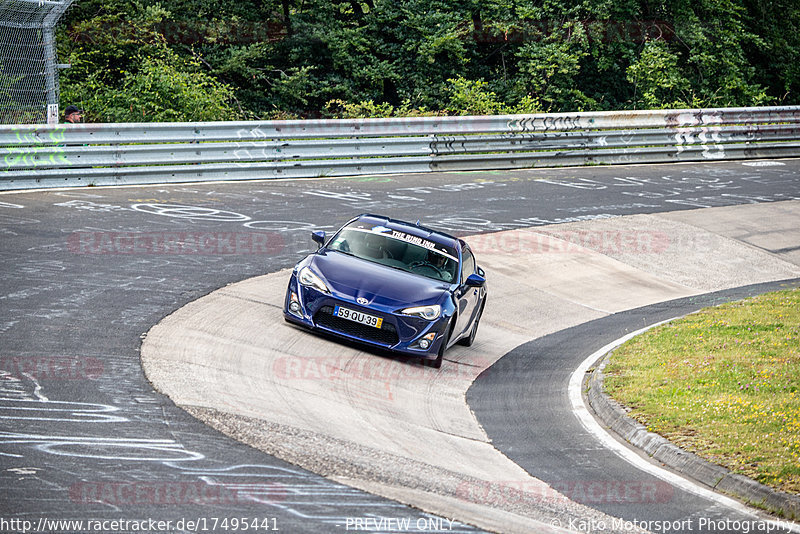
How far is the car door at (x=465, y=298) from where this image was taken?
1135 centimetres

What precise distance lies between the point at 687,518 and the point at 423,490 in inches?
76.1

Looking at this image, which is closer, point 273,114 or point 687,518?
point 687,518

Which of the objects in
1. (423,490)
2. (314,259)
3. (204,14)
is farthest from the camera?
(204,14)

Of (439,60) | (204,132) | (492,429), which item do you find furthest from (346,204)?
(439,60)

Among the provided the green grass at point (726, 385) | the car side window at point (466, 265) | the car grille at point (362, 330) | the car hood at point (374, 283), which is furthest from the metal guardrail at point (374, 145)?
the green grass at point (726, 385)

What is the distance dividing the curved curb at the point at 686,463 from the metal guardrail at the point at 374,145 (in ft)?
37.1

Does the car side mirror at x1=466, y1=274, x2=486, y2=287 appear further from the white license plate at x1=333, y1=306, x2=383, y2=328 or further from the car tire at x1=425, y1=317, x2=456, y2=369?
the white license plate at x1=333, y1=306, x2=383, y2=328

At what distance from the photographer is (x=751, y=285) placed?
1688 centimetres

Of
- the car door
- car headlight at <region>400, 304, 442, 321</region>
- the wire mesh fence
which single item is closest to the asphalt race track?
the car door

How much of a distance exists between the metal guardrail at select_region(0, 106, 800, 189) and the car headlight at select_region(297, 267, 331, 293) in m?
8.35

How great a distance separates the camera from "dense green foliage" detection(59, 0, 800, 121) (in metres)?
28.9

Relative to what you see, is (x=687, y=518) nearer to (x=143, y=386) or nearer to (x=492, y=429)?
(x=492, y=429)

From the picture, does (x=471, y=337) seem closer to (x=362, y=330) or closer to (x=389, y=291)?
(x=389, y=291)

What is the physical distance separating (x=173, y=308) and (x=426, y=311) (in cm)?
303
